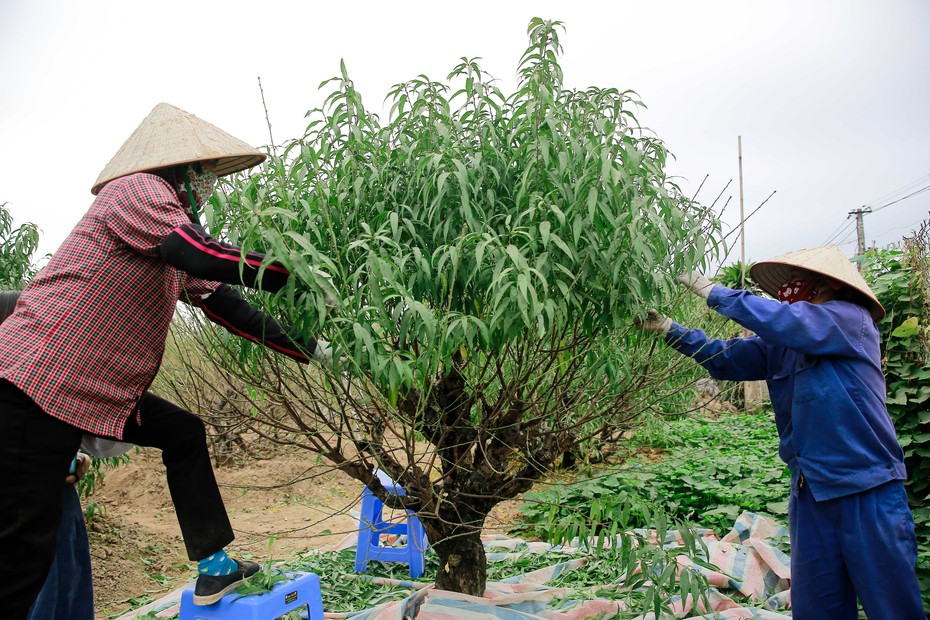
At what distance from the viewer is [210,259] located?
2.01 meters

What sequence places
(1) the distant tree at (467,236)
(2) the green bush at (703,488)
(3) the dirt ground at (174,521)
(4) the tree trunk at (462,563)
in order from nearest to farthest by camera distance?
(1) the distant tree at (467,236)
(4) the tree trunk at (462,563)
(3) the dirt ground at (174,521)
(2) the green bush at (703,488)

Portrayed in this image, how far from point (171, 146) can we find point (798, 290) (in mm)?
2353

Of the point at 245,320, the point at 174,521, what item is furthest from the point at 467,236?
the point at 174,521

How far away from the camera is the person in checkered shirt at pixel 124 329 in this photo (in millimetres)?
2043

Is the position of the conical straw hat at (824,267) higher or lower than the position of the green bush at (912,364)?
higher

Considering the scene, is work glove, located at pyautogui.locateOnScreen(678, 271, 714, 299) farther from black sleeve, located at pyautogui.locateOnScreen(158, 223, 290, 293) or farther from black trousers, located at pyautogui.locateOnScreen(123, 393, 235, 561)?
black trousers, located at pyautogui.locateOnScreen(123, 393, 235, 561)

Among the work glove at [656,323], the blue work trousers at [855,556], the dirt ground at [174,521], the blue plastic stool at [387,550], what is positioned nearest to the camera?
the blue work trousers at [855,556]

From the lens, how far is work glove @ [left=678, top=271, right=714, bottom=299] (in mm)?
2592

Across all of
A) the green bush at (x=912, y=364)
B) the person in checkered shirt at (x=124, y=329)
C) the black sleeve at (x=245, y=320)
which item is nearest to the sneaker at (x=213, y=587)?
the person in checkered shirt at (x=124, y=329)

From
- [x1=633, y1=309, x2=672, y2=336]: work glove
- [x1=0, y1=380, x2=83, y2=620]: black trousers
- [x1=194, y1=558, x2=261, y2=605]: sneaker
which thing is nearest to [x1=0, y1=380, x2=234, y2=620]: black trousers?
[x1=0, y1=380, x2=83, y2=620]: black trousers

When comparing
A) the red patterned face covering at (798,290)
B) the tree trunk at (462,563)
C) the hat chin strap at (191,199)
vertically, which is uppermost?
the hat chin strap at (191,199)

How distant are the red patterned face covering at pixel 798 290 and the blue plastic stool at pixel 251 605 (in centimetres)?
225

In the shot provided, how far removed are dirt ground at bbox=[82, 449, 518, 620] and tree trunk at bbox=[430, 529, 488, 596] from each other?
0.15 meters

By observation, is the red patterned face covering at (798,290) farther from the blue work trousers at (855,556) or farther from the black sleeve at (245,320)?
the black sleeve at (245,320)
